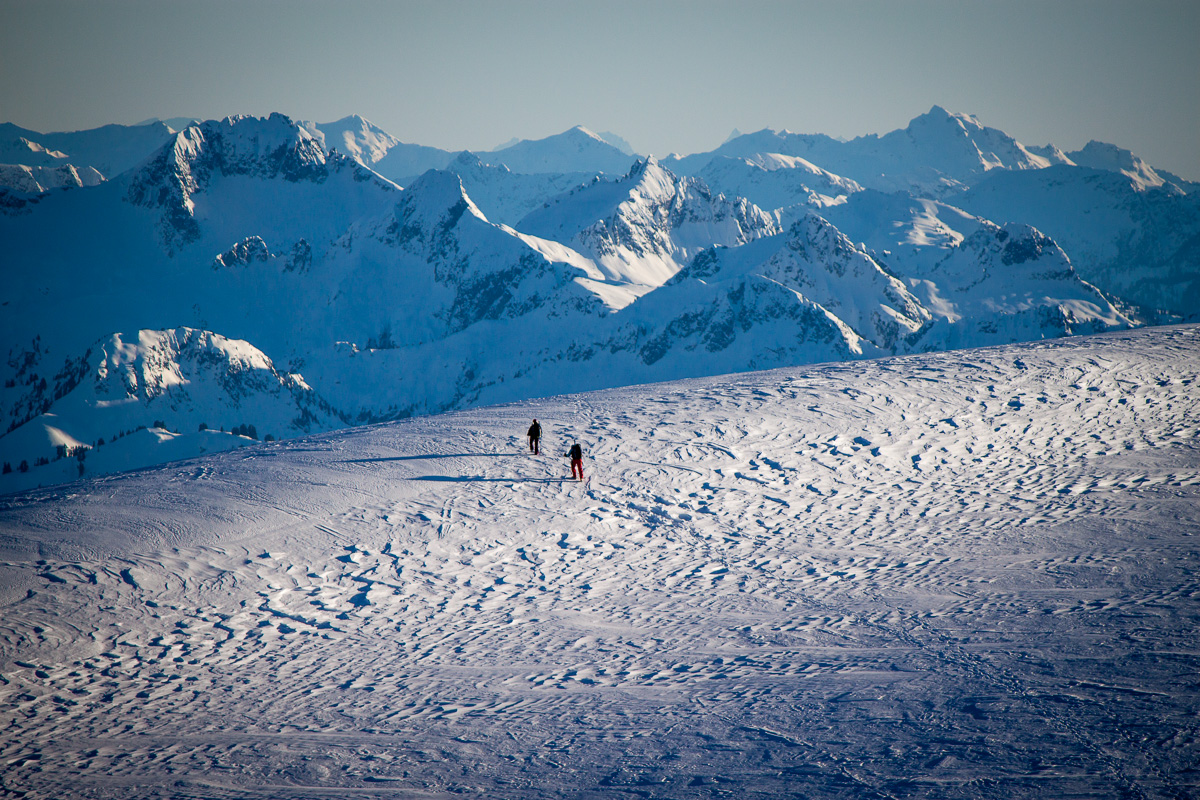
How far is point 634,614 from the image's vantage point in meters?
18.2

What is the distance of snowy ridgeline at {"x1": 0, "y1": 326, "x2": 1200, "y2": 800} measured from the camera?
42.1ft

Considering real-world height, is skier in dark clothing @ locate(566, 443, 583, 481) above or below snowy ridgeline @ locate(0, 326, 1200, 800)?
above

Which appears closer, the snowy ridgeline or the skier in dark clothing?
the snowy ridgeline

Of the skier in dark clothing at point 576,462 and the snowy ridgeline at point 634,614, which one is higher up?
the skier in dark clothing at point 576,462

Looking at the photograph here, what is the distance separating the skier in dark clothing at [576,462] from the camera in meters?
25.6

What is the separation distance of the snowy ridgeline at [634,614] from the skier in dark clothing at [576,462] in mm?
691

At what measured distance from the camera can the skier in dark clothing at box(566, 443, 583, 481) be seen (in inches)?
1008

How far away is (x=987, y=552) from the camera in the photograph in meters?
20.5

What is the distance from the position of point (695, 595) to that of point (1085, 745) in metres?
8.42

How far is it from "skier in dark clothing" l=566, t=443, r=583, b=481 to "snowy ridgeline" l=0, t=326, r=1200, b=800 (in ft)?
2.27

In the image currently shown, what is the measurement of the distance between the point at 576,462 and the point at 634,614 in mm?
8422

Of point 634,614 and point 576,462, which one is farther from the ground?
point 576,462

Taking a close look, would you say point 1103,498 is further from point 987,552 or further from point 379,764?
point 379,764

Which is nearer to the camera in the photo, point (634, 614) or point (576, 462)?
point (634, 614)
